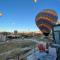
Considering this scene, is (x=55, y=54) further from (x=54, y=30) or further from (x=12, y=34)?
(x=12, y=34)

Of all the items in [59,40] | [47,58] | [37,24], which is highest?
[37,24]

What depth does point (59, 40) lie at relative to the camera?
3146 mm

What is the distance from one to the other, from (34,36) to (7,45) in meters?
0.86

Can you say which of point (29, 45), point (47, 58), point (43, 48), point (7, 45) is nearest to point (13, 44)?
point (7, 45)

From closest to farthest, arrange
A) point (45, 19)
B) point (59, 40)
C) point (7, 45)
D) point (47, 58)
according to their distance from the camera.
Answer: point (47, 58)
point (59, 40)
point (7, 45)
point (45, 19)

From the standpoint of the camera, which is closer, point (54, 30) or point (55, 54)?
point (55, 54)

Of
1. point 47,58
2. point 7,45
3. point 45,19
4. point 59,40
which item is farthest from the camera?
point 45,19

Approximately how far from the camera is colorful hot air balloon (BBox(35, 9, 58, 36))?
20.7 feet

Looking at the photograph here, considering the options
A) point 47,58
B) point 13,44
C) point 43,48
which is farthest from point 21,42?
point 47,58

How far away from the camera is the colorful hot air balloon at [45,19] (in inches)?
248

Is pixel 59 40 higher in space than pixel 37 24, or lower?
lower

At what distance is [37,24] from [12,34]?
6.15 feet

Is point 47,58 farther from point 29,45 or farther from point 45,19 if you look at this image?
point 45,19

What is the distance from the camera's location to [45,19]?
6.41 meters
